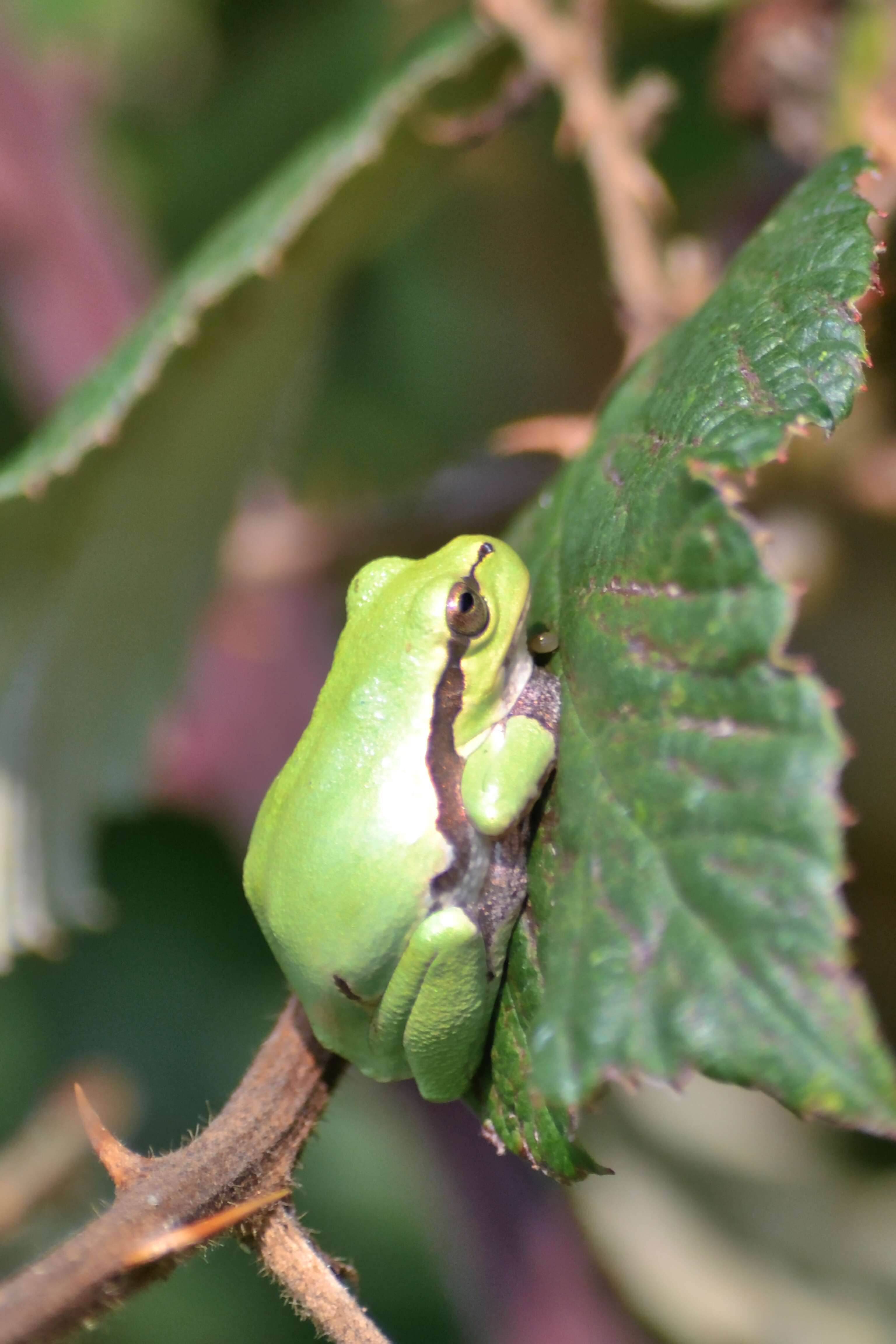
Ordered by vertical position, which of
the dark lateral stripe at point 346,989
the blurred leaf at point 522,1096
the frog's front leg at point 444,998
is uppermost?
the dark lateral stripe at point 346,989

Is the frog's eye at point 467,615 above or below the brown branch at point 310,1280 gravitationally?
above

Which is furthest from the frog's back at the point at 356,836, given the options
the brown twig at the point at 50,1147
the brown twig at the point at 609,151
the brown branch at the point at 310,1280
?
the brown twig at the point at 609,151

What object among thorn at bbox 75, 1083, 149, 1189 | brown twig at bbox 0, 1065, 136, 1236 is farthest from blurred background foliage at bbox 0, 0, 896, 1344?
thorn at bbox 75, 1083, 149, 1189

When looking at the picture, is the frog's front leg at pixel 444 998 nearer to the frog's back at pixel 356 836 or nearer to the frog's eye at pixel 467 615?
the frog's back at pixel 356 836

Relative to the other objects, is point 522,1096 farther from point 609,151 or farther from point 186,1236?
point 609,151

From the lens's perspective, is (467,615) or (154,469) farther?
(154,469)

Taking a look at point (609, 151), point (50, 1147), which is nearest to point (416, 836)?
point (50, 1147)
